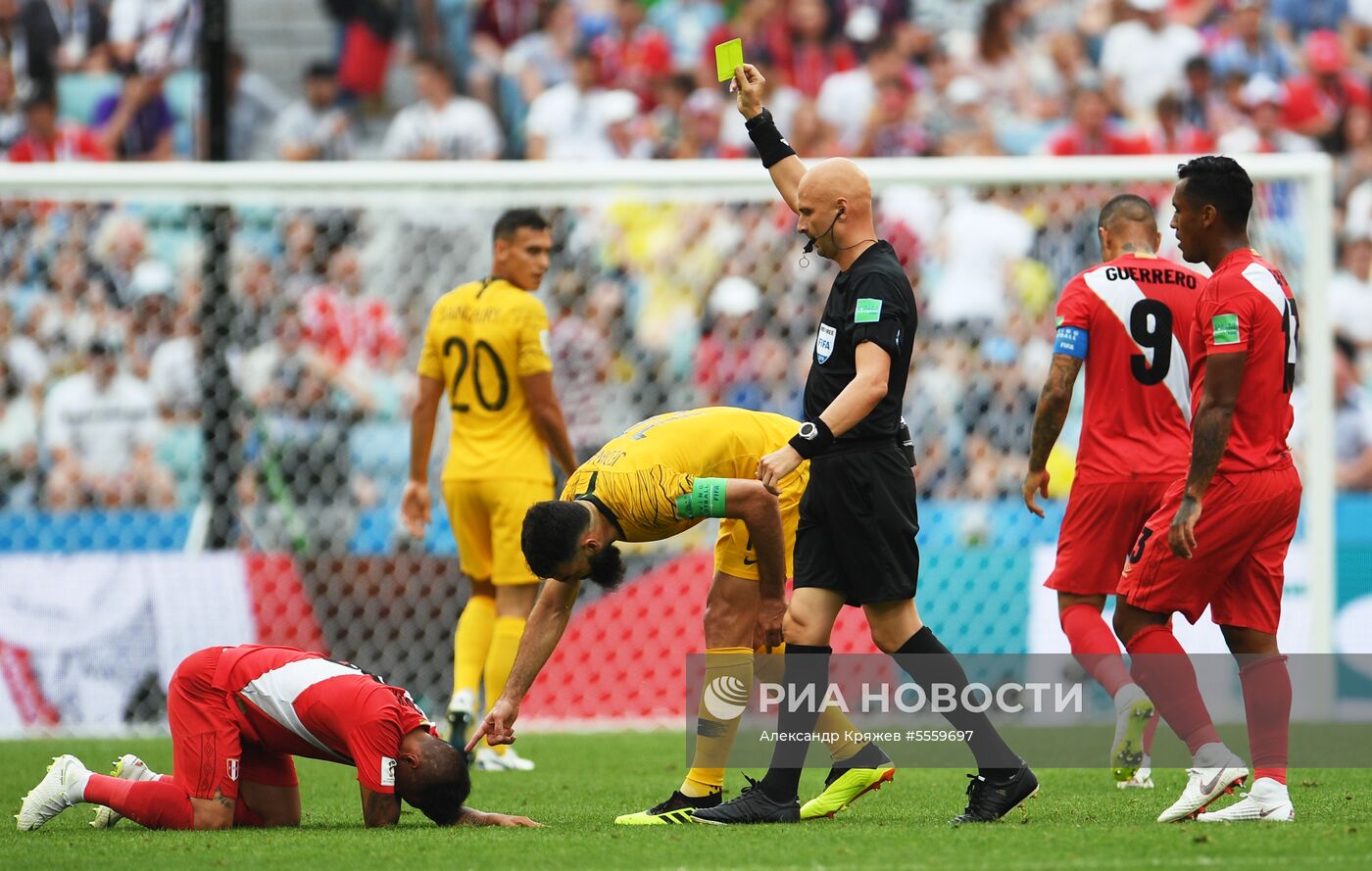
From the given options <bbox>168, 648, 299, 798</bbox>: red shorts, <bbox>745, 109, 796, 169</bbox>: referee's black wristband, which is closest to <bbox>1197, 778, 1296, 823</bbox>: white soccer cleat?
<bbox>745, 109, 796, 169</bbox>: referee's black wristband

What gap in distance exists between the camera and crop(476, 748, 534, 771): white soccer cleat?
360 inches

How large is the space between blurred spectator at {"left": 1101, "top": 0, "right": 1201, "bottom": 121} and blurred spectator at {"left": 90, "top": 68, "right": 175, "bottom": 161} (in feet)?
30.1

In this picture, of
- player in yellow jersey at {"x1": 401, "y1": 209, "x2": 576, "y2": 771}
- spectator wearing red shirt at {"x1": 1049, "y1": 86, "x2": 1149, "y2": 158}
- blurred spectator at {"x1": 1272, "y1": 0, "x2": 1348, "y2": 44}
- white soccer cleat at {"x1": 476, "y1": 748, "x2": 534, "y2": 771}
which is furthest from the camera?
blurred spectator at {"x1": 1272, "y1": 0, "x2": 1348, "y2": 44}

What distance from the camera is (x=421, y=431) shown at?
9.51 meters

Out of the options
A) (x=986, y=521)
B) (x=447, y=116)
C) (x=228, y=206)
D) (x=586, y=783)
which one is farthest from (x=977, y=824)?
(x=447, y=116)

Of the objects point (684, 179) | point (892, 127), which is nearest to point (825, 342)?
point (684, 179)

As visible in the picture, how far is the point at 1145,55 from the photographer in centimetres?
1781

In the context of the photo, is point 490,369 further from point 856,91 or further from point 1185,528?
point 856,91

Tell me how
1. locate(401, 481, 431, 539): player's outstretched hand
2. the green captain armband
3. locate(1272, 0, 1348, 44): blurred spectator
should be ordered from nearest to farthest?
1. the green captain armband
2. locate(401, 481, 431, 539): player's outstretched hand
3. locate(1272, 0, 1348, 44): blurred spectator

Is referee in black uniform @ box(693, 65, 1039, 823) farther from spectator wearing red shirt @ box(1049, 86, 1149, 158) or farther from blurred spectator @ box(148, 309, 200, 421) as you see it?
spectator wearing red shirt @ box(1049, 86, 1149, 158)

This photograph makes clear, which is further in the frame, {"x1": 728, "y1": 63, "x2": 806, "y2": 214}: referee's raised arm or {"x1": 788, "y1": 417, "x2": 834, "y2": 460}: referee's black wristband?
{"x1": 728, "y1": 63, "x2": 806, "y2": 214}: referee's raised arm

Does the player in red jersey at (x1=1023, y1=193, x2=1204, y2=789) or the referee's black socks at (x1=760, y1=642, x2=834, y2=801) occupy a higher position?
the player in red jersey at (x1=1023, y1=193, x2=1204, y2=789)

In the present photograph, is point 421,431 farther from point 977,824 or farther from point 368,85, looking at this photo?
point 368,85

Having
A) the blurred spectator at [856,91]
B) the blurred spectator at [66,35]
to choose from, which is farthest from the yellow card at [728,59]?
the blurred spectator at [66,35]
